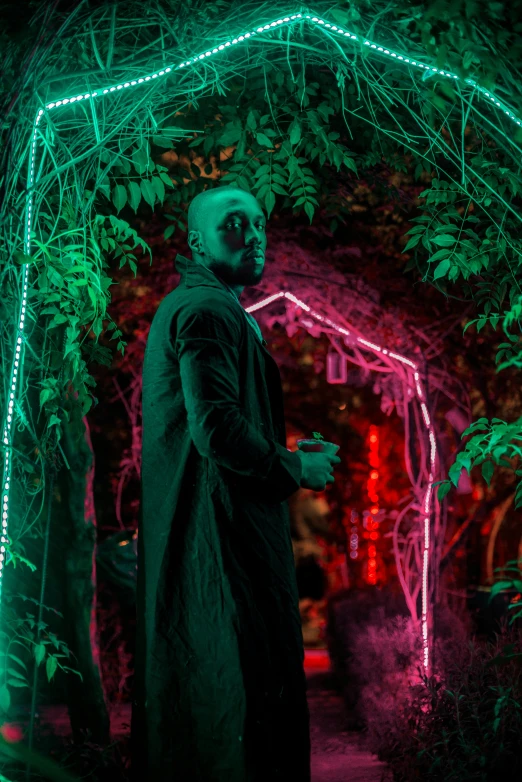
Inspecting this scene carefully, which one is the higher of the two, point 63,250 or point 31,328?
point 63,250

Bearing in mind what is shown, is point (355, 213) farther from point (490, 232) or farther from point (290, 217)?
A: point (490, 232)

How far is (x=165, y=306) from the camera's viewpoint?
2.67 meters

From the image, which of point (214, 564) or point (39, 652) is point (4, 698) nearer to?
point (39, 652)

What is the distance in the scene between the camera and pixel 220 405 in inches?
95.0

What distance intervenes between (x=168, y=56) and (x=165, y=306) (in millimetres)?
945

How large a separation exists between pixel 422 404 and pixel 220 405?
3.95 metres

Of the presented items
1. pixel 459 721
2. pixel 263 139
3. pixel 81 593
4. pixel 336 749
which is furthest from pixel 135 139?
pixel 336 749

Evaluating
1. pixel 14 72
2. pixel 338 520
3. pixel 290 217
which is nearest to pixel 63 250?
pixel 14 72

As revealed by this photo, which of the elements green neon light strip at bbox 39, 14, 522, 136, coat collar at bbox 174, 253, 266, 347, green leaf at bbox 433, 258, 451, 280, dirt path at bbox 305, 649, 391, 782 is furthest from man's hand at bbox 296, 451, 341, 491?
dirt path at bbox 305, 649, 391, 782

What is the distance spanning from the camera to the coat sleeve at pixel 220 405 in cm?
241

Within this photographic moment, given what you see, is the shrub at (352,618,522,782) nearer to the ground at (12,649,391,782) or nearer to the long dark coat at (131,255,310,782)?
the ground at (12,649,391,782)

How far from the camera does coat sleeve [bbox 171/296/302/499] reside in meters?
2.41

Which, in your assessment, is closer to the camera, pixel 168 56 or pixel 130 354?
pixel 168 56

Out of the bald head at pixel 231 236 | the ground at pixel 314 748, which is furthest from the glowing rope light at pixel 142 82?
the ground at pixel 314 748
